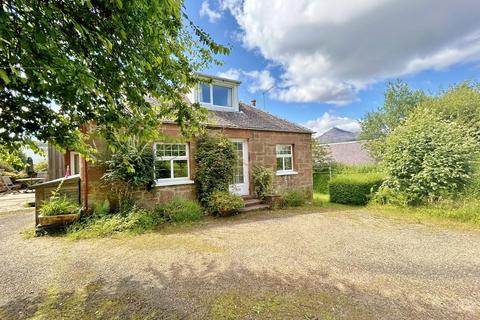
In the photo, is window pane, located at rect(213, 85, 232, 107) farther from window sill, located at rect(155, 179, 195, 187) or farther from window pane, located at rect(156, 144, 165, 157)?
window sill, located at rect(155, 179, 195, 187)

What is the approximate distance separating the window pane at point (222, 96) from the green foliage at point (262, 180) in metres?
3.77

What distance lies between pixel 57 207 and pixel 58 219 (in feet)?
1.15

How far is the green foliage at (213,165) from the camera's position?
28.3 ft

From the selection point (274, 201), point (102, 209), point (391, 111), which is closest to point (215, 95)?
point (274, 201)

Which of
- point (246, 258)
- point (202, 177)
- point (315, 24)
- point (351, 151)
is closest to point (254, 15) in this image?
point (315, 24)

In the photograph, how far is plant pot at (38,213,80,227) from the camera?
20.4 ft

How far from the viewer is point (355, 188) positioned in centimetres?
1031

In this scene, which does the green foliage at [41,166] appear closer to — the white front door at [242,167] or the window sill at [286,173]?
the white front door at [242,167]

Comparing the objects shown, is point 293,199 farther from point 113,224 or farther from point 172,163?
point 113,224

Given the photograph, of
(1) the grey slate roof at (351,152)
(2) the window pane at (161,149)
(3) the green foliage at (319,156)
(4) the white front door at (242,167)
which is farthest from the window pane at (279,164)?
(1) the grey slate roof at (351,152)

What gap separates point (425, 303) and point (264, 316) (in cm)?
209

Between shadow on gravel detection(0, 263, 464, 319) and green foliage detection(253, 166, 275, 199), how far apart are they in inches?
244

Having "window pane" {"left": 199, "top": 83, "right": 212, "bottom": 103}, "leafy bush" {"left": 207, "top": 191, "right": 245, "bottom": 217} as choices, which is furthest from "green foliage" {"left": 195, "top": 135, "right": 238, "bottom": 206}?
"window pane" {"left": 199, "top": 83, "right": 212, "bottom": 103}

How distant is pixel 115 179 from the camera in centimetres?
686
